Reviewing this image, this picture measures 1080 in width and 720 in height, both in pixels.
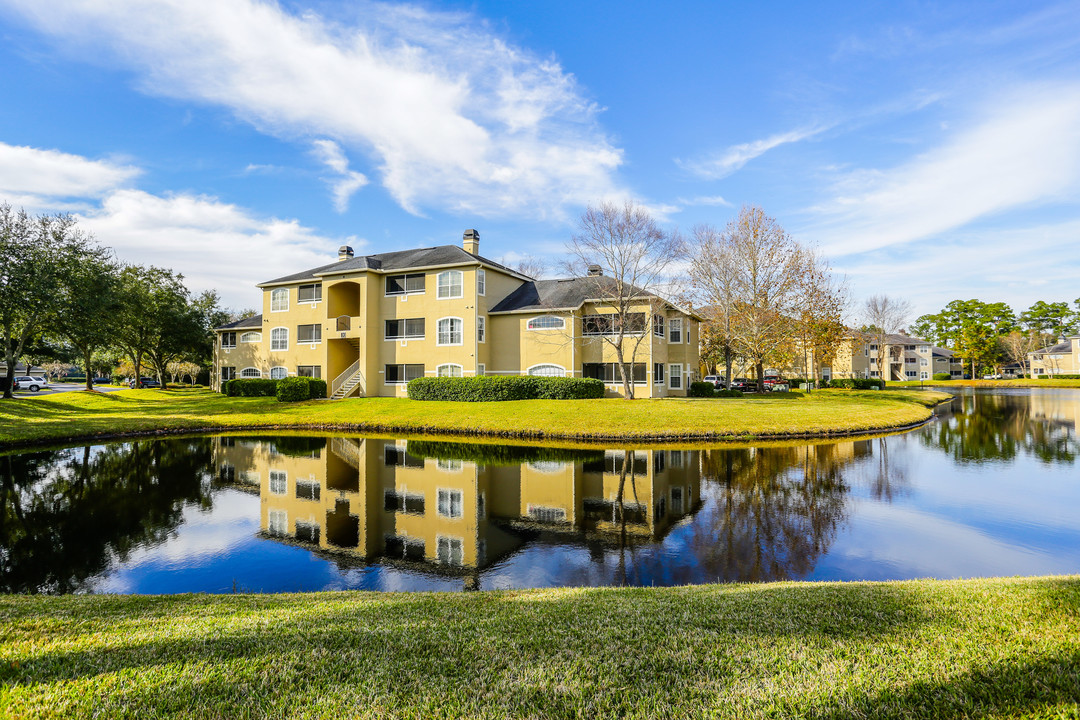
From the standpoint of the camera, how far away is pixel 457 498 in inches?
457

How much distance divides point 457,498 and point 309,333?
27014 mm

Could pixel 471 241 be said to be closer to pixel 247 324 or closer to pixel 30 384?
pixel 247 324

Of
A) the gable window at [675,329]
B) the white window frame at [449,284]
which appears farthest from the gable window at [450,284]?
the gable window at [675,329]

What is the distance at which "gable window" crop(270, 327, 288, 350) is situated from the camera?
35375 millimetres

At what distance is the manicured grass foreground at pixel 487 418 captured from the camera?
20.6 meters

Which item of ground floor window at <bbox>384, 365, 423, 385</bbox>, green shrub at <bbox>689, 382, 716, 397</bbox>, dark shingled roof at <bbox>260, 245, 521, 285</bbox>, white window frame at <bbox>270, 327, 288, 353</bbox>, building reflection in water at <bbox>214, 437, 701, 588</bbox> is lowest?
building reflection in water at <bbox>214, 437, 701, 588</bbox>

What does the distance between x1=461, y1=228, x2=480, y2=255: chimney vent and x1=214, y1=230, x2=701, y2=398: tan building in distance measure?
0.07m

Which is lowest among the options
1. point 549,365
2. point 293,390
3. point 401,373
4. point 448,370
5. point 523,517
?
point 523,517

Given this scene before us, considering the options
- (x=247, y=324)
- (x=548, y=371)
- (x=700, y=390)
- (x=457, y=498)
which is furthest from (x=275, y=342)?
(x=457, y=498)

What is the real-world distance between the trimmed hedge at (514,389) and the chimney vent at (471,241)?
1058 centimetres

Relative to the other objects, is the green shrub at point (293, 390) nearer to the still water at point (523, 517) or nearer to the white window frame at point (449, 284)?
the white window frame at point (449, 284)

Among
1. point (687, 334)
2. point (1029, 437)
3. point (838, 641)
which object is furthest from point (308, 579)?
point (687, 334)

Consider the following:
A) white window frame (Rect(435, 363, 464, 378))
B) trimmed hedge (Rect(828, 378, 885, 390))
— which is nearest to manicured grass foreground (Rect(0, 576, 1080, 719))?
white window frame (Rect(435, 363, 464, 378))

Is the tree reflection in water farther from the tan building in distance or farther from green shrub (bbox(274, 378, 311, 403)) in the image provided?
the tan building in distance
